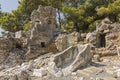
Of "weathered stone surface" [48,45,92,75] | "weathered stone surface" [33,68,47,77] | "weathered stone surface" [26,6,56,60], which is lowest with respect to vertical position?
"weathered stone surface" [33,68,47,77]

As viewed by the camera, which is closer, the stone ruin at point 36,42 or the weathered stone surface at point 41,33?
the stone ruin at point 36,42

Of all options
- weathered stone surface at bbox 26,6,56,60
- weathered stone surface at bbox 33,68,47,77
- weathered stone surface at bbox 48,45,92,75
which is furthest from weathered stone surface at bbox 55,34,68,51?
weathered stone surface at bbox 33,68,47,77

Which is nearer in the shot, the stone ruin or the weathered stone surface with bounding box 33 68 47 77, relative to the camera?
the weathered stone surface with bounding box 33 68 47 77

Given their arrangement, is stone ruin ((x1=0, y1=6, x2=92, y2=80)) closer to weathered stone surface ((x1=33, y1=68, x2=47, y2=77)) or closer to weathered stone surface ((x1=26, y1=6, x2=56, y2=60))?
weathered stone surface ((x1=26, y1=6, x2=56, y2=60))

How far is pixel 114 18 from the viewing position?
18.4 m

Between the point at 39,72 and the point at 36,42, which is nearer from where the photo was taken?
the point at 39,72

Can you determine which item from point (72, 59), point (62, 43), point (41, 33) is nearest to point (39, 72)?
point (72, 59)

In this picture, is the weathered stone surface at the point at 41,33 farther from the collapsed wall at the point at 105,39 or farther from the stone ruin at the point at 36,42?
the collapsed wall at the point at 105,39

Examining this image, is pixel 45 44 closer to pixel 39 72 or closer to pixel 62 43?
pixel 62 43

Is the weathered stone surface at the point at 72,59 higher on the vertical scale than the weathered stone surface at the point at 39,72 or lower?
higher

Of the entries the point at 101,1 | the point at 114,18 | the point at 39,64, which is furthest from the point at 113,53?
the point at 101,1

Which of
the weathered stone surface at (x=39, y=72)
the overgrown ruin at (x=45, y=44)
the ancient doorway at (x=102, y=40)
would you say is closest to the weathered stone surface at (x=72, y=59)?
the overgrown ruin at (x=45, y=44)

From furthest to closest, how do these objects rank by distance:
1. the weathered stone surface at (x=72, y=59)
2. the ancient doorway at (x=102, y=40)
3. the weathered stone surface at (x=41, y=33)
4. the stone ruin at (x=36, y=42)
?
the ancient doorway at (x=102, y=40), the weathered stone surface at (x=41, y=33), the stone ruin at (x=36, y=42), the weathered stone surface at (x=72, y=59)

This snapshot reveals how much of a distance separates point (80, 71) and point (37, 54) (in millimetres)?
5128
